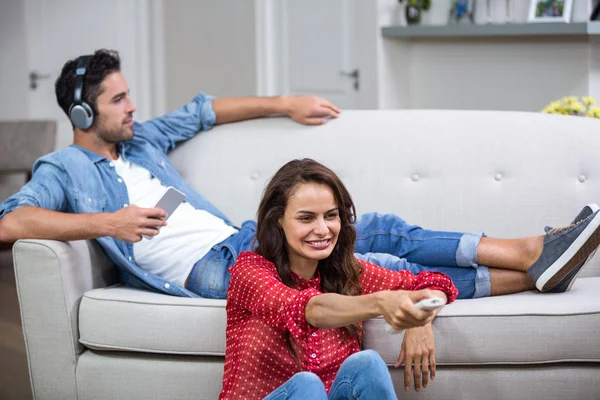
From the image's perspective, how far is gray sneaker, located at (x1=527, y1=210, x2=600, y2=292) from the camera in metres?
2.15

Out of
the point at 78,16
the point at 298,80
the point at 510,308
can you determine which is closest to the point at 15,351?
the point at 510,308

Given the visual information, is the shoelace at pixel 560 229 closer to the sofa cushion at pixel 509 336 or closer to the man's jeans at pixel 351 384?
the sofa cushion at pixel 509 336

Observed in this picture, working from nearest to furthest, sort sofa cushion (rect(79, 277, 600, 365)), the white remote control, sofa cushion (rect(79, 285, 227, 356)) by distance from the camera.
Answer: the white remote control
sofa cushion (rect(79, 277, 600, 365))
sofa cushion (rect(79, 285, 227, 356))

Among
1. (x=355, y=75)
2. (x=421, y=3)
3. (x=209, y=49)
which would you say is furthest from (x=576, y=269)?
(x=209, y=49)

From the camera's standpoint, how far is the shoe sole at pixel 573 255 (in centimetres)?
215

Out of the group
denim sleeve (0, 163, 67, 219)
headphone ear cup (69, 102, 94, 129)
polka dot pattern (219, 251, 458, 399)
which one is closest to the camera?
polka dot pattern (219, 251, 458, 399)

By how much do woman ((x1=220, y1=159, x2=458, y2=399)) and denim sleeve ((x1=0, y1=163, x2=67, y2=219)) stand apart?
76 cm

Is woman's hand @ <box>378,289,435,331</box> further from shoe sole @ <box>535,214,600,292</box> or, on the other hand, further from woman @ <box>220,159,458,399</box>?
shoe sole @ <box>535,214,600,292</box>

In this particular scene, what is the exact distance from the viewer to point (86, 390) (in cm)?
235

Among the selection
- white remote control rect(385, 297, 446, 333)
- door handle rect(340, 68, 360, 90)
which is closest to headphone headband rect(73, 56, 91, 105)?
white remote control rect(385, 297, 446, 333)

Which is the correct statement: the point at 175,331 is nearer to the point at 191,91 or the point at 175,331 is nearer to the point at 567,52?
the point at 567,52

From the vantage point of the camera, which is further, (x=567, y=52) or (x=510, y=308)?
(x=567, y=52)

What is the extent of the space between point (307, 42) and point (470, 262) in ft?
9.96

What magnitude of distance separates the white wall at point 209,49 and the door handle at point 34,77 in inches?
34.3
